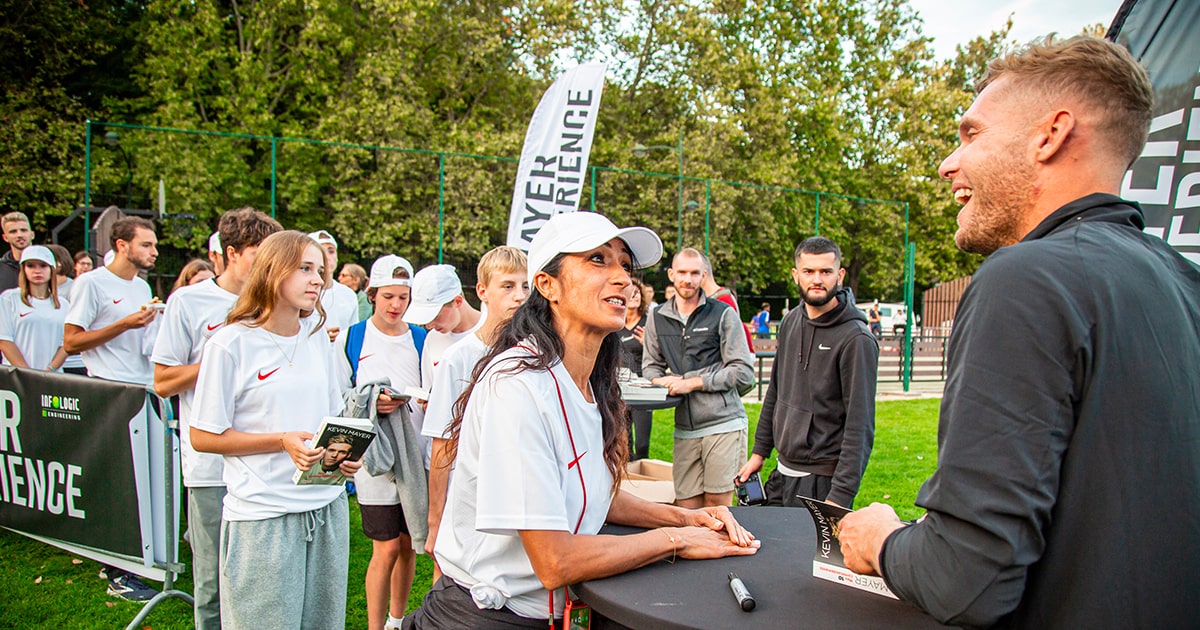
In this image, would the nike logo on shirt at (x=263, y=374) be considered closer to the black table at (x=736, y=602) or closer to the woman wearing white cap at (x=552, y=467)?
the woman wearing white cap at (x=552, y=467)

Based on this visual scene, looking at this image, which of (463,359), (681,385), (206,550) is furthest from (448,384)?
(681,385)

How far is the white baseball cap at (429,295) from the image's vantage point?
4.20 metres

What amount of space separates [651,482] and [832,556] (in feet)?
15.4

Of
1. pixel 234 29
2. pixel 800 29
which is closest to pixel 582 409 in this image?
pixel 234 29

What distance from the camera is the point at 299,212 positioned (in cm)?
2023

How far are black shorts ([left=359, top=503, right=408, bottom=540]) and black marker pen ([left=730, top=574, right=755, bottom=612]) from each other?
2.72m

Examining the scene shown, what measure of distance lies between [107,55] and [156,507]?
26709mm

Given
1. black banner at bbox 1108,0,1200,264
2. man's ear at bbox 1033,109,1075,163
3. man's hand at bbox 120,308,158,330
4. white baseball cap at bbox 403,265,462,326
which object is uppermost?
black banner at bbox 1108,0,1200,264

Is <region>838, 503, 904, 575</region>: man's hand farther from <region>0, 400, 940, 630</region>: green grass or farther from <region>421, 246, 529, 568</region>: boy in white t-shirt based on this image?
<region>0, 400, 940, 630</region>: green grass

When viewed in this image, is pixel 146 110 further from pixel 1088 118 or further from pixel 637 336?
pixel 1088 118

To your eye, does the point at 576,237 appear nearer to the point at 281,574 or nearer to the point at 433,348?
the point at 281,574

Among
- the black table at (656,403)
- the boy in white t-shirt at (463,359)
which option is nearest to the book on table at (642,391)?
the black table at (656,403)

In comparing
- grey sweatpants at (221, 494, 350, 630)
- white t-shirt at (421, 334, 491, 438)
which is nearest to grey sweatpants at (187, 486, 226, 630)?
grey sweatpants at (221, 494, 350, 630)

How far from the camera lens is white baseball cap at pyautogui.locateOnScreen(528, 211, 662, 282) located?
1963mm
